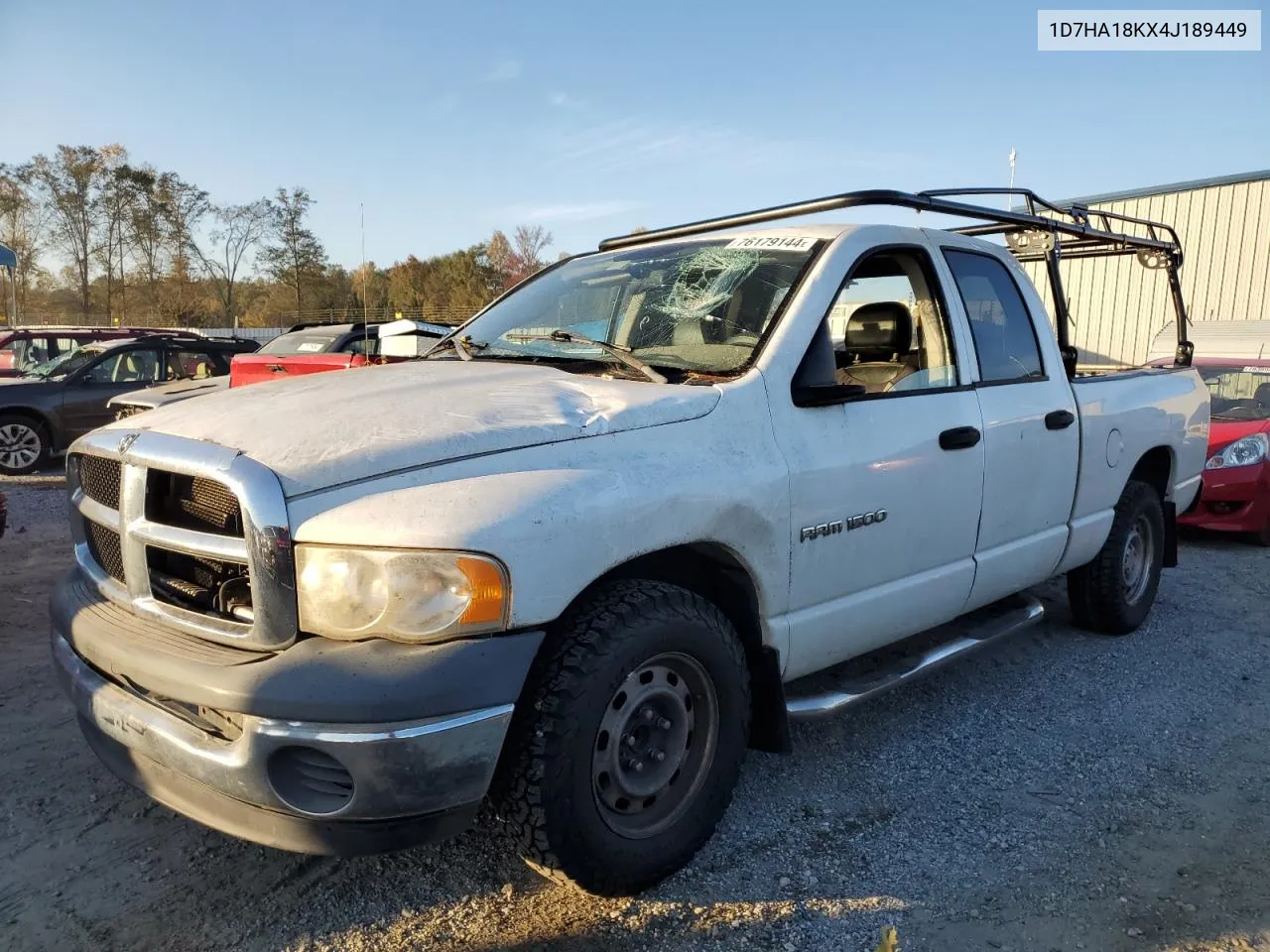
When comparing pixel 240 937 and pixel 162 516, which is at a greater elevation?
pixel 162 516

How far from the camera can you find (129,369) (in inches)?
456

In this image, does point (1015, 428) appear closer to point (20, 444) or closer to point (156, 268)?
point (20, 444)

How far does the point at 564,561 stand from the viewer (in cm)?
215

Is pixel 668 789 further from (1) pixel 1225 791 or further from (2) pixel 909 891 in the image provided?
(1) pixel 1225 791

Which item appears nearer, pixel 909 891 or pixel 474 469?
pixel 474 469

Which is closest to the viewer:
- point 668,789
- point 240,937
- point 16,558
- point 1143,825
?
point 240,937

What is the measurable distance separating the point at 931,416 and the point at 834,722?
4.43 feet

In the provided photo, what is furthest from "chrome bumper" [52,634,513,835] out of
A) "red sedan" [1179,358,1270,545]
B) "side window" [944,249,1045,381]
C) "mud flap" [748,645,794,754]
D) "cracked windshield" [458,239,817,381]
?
"red sedan" [1179,358,1270,545]

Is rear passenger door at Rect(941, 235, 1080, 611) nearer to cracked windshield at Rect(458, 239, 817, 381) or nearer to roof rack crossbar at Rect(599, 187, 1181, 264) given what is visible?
roof rack crossbar at Rect(599, 187, 1181, 264)

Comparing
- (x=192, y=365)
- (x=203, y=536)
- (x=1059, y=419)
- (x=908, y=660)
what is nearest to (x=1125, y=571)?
(x=1059, y=419)

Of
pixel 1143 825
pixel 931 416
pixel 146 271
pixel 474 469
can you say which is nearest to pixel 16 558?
pixel 474 469

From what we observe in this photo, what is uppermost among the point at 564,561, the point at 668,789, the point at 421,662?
the point at 564,561

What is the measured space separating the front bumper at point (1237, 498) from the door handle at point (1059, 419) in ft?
13.3

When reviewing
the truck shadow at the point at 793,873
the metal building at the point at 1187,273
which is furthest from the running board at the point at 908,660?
the metal building at the point at 1187,273
